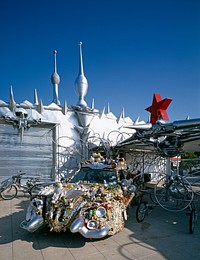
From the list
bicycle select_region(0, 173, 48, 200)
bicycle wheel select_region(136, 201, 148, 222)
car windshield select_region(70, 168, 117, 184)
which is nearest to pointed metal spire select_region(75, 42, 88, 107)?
bicycle select_region(0, 173, 48, 200)

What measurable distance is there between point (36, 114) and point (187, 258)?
37.2 feet

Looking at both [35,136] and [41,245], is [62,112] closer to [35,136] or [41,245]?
[35,136]

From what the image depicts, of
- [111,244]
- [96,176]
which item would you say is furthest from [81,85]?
[111,244]

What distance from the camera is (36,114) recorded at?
42.8 feet

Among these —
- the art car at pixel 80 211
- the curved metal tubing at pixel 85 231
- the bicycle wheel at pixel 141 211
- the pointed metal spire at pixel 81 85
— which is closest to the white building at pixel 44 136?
the pointed metal spire at pixel 81 85

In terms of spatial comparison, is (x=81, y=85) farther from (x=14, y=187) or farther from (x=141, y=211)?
(x=141, y=211)

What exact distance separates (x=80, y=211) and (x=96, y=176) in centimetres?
190

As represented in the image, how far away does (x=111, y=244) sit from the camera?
4.36m

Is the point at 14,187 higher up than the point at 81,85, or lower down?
lower down

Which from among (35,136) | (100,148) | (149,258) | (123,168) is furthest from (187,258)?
(35,136)

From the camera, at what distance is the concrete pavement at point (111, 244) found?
3.86 metres

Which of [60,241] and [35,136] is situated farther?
[35,136]

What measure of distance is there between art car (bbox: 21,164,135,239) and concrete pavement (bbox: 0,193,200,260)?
325 mm

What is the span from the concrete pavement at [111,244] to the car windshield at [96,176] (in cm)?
134
